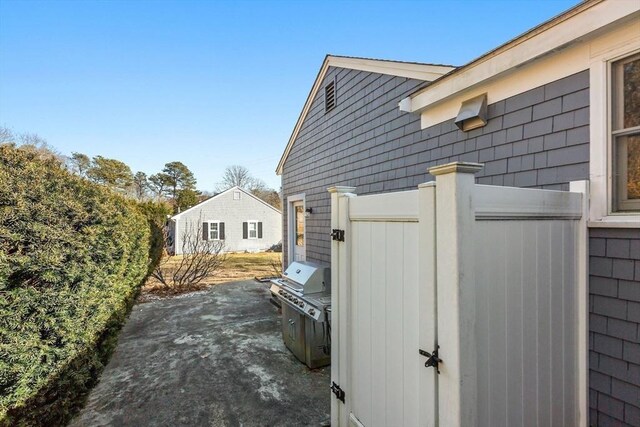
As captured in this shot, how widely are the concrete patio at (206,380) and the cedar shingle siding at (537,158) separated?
2473 mm

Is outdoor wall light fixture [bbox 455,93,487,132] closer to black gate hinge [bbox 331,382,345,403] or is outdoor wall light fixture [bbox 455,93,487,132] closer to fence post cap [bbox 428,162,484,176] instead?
fence post cap [bbox 428,162,484,176]

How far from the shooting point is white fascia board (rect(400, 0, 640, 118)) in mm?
2023

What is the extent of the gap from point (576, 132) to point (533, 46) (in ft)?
2.65

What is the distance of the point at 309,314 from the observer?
3.94 meters

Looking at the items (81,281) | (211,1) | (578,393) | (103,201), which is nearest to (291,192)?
(211,1)

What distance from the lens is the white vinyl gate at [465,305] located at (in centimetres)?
156


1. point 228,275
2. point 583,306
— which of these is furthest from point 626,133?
point 228,275

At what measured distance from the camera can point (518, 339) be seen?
1.83 m

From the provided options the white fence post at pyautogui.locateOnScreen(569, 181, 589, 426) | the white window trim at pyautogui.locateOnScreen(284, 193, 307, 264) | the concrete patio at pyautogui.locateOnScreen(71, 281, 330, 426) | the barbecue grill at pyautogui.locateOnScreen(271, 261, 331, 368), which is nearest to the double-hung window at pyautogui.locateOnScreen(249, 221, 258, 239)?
the white window trim at pyautogui.locateOnScreen(284, 193, 307, 264)

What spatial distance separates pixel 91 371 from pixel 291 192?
6405 mm

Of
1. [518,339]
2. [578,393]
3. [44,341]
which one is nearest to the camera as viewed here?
[518,339]

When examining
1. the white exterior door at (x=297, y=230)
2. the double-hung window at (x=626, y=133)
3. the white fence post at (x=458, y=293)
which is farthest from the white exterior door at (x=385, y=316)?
the white exterior door at (x=297, y=230)

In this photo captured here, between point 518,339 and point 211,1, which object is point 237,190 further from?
point 518,339

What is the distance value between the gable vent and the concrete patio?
15.2 feet
